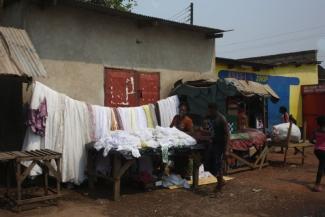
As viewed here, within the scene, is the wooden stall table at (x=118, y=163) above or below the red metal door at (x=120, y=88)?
below

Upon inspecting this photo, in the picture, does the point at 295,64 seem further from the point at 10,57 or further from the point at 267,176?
the point at 10,57

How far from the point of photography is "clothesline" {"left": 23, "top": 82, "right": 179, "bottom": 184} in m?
8.77

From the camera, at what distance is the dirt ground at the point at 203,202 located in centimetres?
766

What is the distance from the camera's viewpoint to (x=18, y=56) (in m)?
8.20

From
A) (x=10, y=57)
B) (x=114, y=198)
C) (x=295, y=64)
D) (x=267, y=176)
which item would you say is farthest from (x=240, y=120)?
(x=295, y=64)

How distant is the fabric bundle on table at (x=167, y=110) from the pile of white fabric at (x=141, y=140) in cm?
162

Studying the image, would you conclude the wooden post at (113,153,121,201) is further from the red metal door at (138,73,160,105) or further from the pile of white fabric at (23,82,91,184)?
the red metal door at (138,73,160,105)

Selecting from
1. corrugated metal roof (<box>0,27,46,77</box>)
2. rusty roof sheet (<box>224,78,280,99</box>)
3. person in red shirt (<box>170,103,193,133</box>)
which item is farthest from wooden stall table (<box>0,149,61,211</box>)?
rusty roof sheet (<box>224,78,280,99</box>)

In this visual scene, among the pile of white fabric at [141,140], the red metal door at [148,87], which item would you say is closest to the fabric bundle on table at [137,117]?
the red metal door at [148,87]

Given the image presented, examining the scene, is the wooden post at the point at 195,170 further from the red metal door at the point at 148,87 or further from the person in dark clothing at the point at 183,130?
the red metal door at the point at 148,87

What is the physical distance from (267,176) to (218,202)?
327 cm

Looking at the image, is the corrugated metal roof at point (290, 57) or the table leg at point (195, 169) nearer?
the table leg at point (195, 169)

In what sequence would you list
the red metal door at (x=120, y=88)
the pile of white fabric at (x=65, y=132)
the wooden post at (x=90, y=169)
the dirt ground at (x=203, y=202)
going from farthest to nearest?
1. the red metal door at (x=120, y=88)
2. the wooden post at (x=90, y=169)
3. the pile of white fabric at (x=65, y=132)
4. the dirt ground at (x=203, y=202)

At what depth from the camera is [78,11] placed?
407 inches
